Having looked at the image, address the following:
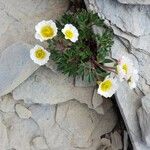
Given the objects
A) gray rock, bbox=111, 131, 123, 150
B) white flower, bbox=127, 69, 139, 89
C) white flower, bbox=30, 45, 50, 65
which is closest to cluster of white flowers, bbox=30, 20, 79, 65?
white flower, bbox=30, 45, 50, 65

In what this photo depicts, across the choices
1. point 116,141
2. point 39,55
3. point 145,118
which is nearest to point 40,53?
point 39,55

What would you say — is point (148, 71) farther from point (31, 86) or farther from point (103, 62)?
point (31, 86)

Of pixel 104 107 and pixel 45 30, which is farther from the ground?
pixel 45 30

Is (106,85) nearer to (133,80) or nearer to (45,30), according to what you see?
(133,80)

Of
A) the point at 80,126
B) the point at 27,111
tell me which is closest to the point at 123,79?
the point at 80,126

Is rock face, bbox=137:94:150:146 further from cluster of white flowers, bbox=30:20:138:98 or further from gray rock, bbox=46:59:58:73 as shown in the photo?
gray rock, bbox=46:59:58:73

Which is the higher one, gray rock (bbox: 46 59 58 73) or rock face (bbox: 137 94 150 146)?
gray rock (bbox: 46 59 58 73)

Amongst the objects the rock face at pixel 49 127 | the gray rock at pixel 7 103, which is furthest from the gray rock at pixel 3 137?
the gray rock at pixel 7 103
